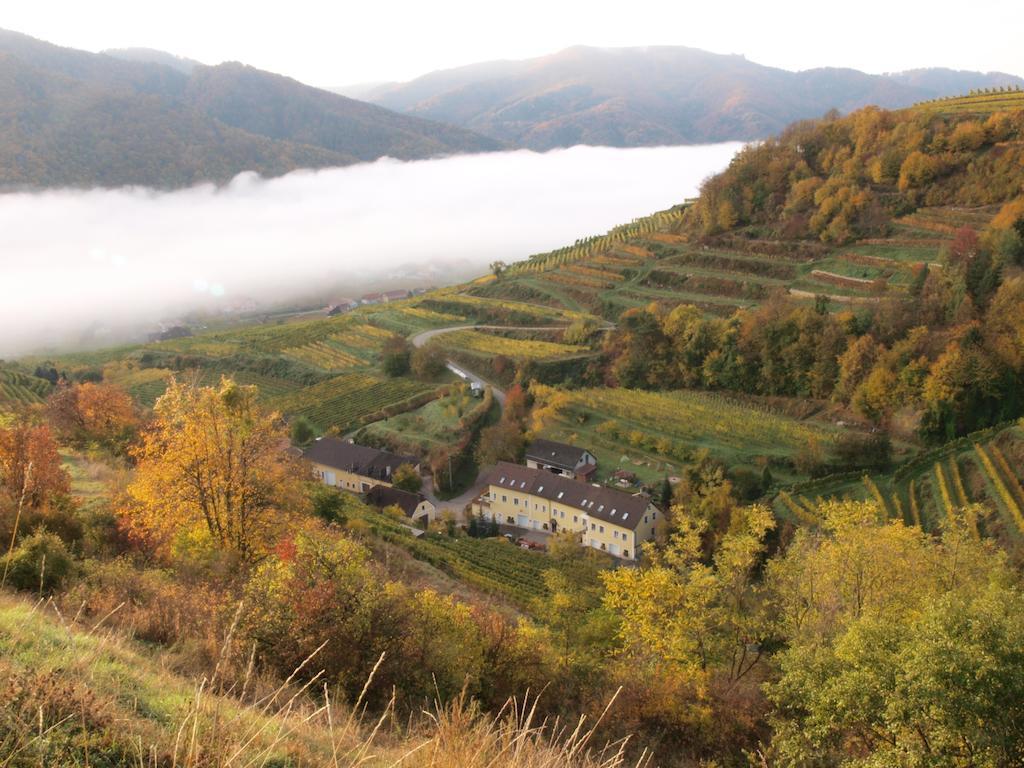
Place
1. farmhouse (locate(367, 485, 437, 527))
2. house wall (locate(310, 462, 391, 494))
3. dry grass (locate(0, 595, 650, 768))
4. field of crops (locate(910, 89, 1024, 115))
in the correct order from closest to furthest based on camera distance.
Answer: dry grass (locate(0, 595, 650, 768)) < farmhouse (locate(367, 485, 437, 527)) < house wall (locate(310, 462, 391, 494)) < field of crops (locate(910, 89, 1024, 115))

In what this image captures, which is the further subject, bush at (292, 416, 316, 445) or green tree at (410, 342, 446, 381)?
green tree at (410, 342, 446, 381)

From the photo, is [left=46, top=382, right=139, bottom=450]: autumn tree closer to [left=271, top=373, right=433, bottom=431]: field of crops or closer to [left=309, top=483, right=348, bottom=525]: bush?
[left=309, top=483, right=348, bottom=525]: bush

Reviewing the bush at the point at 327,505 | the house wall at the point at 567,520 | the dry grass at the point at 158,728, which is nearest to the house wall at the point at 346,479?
the house wall at the point at 567,520

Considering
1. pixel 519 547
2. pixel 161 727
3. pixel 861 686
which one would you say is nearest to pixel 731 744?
pixel 861 686

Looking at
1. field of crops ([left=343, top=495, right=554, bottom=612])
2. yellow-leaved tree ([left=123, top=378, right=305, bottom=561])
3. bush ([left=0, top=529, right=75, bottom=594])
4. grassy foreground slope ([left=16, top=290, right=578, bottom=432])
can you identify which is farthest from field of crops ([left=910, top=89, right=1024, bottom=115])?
bush ([left=0, top=529, right=75, bottom=594])

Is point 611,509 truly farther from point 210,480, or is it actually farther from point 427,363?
point 427,363

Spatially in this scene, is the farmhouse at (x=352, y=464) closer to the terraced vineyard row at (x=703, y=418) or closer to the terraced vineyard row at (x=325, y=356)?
the terraced vineyard row at (x=703, y=418)

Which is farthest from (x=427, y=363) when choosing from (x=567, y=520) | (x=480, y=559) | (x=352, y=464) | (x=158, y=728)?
(x=158, y=728)

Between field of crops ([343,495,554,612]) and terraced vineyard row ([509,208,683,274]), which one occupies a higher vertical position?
terraced vineyard row ([509,208,683,274])

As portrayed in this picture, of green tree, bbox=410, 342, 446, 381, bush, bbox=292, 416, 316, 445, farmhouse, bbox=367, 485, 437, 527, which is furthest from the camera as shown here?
green tree, bbox=410, 342, 446, 381
